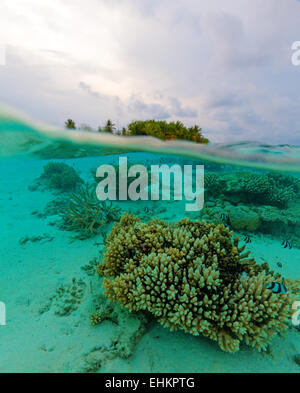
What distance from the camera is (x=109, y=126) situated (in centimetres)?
1450

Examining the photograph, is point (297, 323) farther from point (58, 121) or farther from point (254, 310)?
point (58, 121)

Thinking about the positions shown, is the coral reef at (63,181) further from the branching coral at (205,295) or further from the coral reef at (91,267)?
the branching coral at (205,295)

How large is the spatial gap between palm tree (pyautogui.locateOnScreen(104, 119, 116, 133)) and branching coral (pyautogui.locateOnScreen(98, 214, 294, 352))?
1278cm

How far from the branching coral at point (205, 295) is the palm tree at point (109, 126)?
→ 12.8 m

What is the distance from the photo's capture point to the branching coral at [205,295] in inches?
107

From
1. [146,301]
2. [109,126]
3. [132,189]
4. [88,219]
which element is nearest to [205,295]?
[146,301]

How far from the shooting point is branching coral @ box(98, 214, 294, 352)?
2.73 m

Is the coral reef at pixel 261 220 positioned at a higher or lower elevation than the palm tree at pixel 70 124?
lower

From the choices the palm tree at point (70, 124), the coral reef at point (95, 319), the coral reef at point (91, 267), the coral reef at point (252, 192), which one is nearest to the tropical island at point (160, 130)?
the palm tree at point (70, 124)

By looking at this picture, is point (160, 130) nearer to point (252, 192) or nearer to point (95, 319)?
point (252, 192)

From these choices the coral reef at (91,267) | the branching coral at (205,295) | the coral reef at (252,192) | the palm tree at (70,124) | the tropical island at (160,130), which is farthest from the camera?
the tropical island at (160,130)

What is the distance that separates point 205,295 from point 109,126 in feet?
46.0
